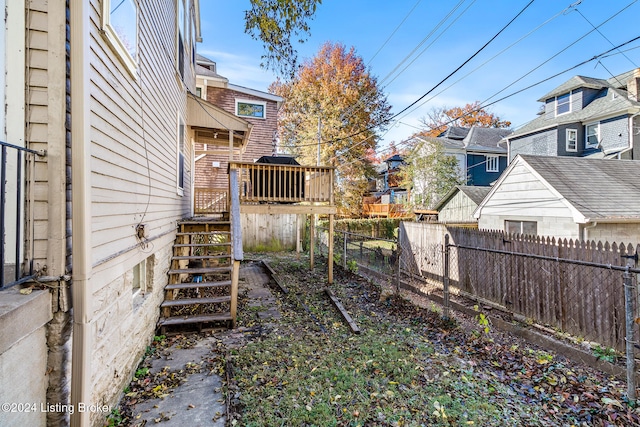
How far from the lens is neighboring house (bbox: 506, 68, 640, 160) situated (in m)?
16.0

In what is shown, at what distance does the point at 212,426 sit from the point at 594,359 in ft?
14.2

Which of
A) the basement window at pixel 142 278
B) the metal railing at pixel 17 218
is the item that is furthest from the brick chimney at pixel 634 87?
the metal railing at pixel 17 218

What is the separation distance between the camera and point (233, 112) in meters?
15.3

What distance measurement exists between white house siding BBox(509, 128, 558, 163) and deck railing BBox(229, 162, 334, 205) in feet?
52.0

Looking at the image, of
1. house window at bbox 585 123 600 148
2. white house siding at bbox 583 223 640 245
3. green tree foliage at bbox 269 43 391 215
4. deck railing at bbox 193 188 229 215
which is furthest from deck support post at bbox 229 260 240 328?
house window at bbox 585 123 600 148

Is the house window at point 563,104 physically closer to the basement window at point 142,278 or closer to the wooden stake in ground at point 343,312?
the wooden stake in ground at point 343,312

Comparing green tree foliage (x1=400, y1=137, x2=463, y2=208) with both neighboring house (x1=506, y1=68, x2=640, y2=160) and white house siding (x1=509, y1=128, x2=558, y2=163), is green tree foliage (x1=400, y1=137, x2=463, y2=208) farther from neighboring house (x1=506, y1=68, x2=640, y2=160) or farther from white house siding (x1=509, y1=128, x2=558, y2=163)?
neighboring house (x1=506, y1=68, x2=640, y2=160)

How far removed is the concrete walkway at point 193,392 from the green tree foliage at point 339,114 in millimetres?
19303

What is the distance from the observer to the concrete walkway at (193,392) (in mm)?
2781

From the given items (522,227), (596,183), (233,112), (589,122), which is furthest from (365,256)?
(589,122)

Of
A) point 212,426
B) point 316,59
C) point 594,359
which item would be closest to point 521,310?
point 594,359

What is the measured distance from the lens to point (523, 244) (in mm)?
5770

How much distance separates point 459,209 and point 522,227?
8.45 meters

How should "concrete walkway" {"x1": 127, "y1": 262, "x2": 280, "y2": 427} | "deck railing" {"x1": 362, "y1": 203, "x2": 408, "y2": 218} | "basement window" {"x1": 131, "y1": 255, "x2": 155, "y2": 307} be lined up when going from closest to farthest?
"concrete walkway" {"x1": 127, "y1": 262, "x2": 280, "y2": 427}
"basement window" {"x1": 131, "y1": 255, "x2": 155, "y2": 307}
"deck railing" {"x1": 362, "y1": 203, "x2": 408, "y2": 218}
